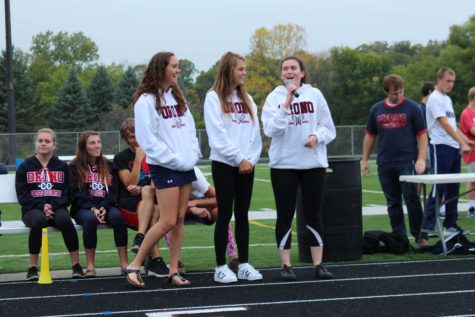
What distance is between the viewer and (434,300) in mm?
6469

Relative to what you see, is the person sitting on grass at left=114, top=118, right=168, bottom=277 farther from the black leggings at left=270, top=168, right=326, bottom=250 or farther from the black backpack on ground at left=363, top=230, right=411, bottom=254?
the black backpack on ground at left=363, top=230, right=411, bottom=254

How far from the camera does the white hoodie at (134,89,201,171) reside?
696 cm

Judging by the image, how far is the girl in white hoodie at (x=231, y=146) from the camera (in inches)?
283

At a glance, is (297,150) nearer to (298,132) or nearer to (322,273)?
(298,132)

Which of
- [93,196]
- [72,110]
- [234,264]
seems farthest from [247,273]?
[72,110]

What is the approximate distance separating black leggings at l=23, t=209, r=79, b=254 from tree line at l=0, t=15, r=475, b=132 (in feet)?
143

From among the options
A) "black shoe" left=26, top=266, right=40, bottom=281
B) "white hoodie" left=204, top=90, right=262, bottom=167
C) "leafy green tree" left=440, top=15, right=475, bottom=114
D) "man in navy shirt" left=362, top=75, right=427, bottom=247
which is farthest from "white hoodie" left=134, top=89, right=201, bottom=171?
"leafy green tree" left=440, top=15, right=475, bottom=114

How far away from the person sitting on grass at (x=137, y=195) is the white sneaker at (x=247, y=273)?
751 mm

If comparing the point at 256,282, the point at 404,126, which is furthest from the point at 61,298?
the point at 404,126

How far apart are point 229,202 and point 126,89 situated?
58536 millimetres

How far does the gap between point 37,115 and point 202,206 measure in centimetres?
5430

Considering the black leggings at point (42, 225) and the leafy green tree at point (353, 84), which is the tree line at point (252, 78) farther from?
the black leggings at point (42, 225)

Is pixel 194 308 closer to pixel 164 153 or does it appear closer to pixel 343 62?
pixel 164 153

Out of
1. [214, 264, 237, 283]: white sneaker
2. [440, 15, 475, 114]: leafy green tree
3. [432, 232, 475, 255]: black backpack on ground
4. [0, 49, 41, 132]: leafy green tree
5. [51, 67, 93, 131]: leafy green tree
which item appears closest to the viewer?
[214, 264, 237, 283]: white sneaker
